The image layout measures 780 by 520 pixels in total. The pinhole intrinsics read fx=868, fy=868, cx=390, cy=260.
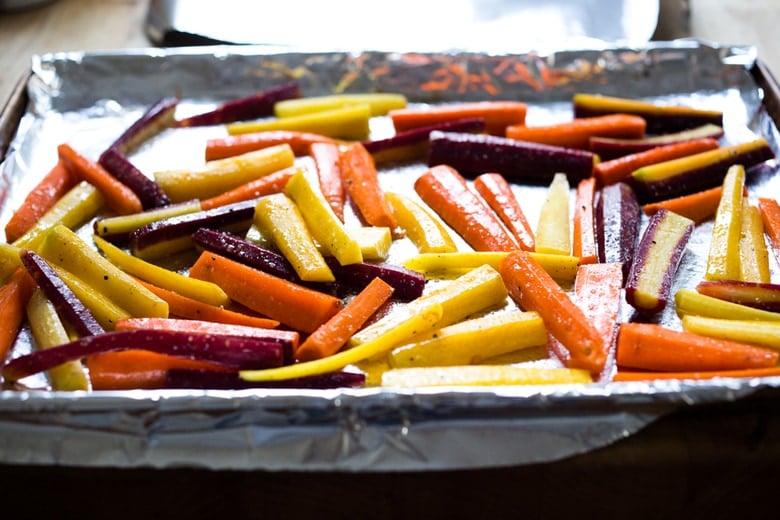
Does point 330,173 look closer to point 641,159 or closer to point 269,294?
point 269,294

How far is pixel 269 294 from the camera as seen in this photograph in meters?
2.68

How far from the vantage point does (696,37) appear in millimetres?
4598

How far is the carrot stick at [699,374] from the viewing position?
91.0 inches

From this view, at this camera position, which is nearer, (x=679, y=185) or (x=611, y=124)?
(x=679, y=185)

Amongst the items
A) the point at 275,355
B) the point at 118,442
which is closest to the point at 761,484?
the point at 275,355

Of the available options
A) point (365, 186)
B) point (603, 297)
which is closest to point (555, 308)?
point (603, 297)

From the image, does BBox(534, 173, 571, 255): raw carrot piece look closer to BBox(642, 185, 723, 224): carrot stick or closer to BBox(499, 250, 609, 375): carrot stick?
BBox(499, 250, 609, 375): carrot stick

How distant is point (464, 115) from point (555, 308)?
1.38 m

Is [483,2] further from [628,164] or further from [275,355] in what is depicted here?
[275,355]

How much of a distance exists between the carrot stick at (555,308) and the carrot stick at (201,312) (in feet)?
2.50

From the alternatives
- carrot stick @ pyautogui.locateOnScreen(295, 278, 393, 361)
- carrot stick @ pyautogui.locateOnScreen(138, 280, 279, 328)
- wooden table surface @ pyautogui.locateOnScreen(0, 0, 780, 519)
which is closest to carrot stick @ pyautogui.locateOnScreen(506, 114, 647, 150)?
carrot stick @ pyautogui.locateOnScreen(295, 278, 393, 361)

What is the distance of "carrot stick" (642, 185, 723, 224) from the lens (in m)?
3.19

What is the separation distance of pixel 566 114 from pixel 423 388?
2.05m

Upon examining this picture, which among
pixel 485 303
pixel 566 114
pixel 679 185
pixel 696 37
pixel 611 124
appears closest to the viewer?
pixel 485 303
